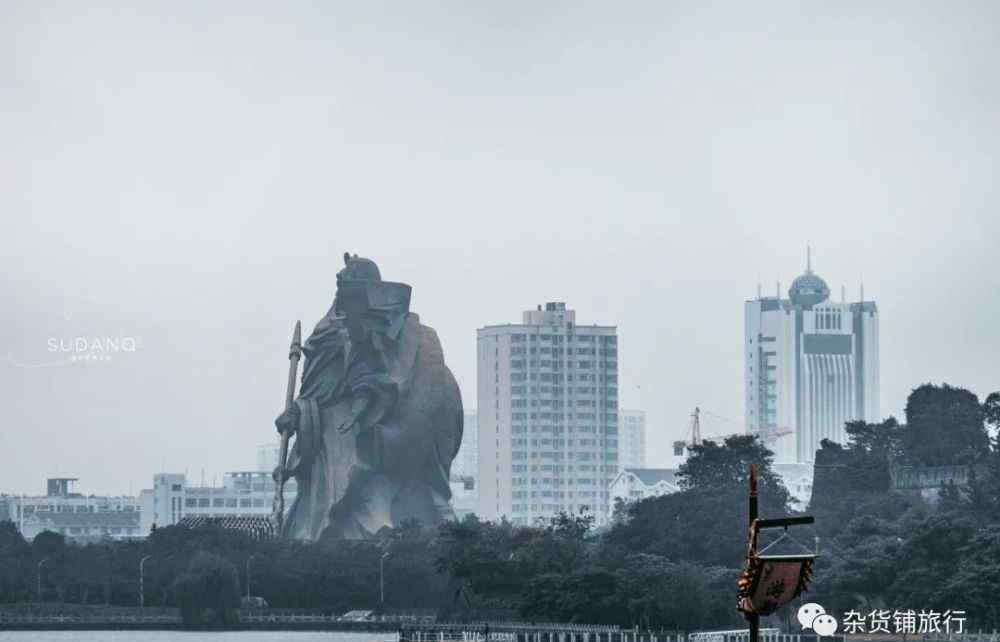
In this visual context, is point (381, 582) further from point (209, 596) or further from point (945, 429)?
point (945, 429)

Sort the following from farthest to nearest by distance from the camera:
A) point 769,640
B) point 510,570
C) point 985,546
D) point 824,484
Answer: point 824,484
point 510,570
point 985,546
point 769,640

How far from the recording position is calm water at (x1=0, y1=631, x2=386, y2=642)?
509 feet

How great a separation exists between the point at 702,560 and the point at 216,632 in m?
27.4

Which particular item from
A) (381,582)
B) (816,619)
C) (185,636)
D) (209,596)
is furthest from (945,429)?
(816,619)

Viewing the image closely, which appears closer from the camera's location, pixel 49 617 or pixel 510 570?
pixel 510 570

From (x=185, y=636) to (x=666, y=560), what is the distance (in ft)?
86.0

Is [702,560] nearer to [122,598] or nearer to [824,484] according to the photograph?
[824,484]

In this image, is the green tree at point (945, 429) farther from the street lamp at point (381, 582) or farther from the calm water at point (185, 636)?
the calm water at point (185, 636)

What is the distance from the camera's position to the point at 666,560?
157625mm

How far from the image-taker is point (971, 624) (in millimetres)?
127938

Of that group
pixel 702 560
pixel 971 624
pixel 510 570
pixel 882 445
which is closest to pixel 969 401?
pixel 882 445

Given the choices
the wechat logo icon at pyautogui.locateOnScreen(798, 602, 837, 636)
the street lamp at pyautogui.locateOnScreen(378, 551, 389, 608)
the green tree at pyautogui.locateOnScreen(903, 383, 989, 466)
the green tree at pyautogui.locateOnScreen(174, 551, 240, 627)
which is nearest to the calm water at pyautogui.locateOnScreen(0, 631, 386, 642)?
the green tree at pyautogui.locateOnScreen(174, 551, 240, 627)

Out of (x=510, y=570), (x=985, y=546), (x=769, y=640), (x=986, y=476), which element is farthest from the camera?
(x=986, y=476)

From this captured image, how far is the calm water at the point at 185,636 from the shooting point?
155m
